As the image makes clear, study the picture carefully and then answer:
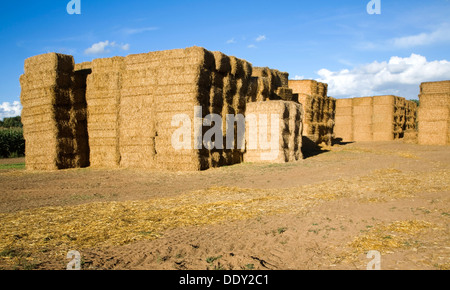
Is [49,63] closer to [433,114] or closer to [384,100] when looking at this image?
[433,114]

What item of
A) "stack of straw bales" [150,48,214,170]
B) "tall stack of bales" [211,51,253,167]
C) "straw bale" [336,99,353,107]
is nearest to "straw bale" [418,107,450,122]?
"straw bale" [336,99,353,107]

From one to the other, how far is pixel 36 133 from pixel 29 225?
1015 cm

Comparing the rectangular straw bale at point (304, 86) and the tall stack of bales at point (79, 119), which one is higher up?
the rectangular straw bale at point (304, 86)

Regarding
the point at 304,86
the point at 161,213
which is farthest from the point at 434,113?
the point at 161,213

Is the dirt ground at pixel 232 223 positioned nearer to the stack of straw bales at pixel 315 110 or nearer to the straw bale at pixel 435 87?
the stack of straw bales at pixel 315 110

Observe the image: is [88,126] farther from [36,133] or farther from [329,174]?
[329,174]

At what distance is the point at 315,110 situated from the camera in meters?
20.3

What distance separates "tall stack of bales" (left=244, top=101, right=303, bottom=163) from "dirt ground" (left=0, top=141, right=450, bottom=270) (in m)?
4.31

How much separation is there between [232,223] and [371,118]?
1058 inches

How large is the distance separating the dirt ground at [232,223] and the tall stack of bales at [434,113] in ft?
46.3

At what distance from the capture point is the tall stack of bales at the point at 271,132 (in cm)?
1401

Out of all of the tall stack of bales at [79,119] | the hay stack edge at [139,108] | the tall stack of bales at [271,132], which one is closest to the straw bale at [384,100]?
the hay stack edge at [139,108]

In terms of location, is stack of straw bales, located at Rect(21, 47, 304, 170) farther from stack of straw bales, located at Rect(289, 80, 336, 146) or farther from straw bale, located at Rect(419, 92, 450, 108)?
straw bale, located at Rect(419, 92, 450, 108)
